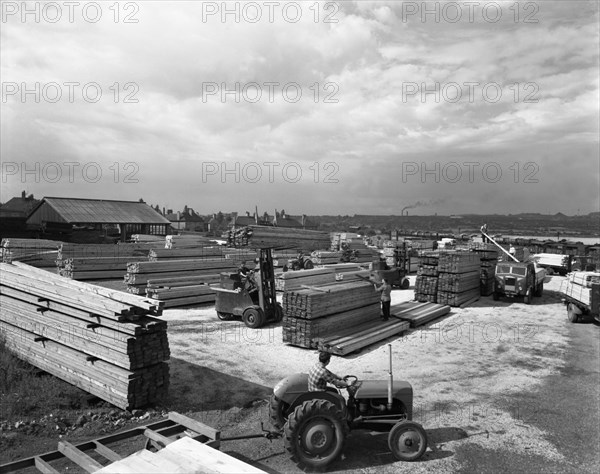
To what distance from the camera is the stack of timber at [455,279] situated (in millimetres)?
18609

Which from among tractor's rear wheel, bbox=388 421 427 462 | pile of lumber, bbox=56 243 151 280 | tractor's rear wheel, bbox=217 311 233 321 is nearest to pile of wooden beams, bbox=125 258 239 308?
tractor's rear wheel, bbox=217 311 233 321

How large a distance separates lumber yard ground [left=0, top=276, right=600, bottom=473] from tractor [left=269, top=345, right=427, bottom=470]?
302mm

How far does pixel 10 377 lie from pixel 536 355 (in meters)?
12.3

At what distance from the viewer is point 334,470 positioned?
5.98m

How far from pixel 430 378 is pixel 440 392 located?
0.84 meters

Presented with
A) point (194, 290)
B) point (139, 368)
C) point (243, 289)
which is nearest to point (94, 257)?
point (194, 290)

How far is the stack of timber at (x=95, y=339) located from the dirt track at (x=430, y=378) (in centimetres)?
95

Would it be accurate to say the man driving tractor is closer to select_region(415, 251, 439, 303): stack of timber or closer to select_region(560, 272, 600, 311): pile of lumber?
select_region(560, 272, 600, 311): pile of lumber

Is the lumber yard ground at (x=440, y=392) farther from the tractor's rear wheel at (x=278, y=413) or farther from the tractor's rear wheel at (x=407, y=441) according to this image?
the tractor's rear wheel at (x=278, y=413)

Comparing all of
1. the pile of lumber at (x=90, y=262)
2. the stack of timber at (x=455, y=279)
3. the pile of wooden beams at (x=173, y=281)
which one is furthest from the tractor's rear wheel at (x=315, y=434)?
the pile of lumber at (x=90, y=262)

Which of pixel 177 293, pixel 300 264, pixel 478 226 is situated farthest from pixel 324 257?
pixel 478 226

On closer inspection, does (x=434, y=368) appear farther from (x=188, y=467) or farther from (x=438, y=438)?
(x=188, y=467)

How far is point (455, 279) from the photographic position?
18531mm

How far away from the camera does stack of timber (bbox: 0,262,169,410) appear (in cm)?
761
